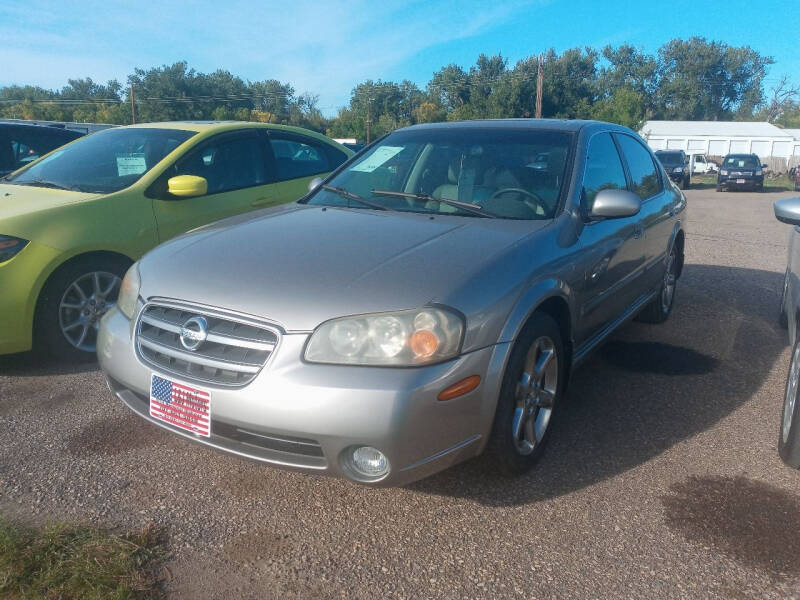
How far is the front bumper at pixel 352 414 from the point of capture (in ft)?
7.07

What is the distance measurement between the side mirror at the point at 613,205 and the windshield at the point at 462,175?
0.66ft

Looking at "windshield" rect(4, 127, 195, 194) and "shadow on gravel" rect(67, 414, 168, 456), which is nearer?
"shadow on gravel" rect(67, 414, 168, 456)

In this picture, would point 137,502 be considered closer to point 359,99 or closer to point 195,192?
point 195,192

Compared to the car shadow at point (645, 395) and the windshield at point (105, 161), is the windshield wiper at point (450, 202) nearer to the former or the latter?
the car shadow at point (645, 395)

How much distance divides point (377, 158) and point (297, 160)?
5.75 feet

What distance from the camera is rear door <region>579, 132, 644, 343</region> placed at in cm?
331

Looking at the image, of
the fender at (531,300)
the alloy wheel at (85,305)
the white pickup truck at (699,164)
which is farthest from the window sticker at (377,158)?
the white pickup truck at (699,164)

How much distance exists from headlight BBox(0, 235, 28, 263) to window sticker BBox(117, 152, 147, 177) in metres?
1.05

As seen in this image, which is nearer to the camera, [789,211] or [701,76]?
[789,211]

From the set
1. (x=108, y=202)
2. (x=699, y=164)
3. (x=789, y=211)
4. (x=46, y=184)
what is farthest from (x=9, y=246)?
(x=699, y=164)

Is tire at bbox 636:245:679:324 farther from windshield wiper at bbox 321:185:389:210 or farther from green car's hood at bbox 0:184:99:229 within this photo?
green car's hood at bbox 0:184:99:229

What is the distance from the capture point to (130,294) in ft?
9.31

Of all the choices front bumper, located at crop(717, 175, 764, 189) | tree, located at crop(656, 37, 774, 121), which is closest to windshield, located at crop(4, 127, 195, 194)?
front bumper, located at crop(717, 175, 764, 189)

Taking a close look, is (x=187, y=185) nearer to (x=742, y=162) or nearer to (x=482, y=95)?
(x=742, y=162)
